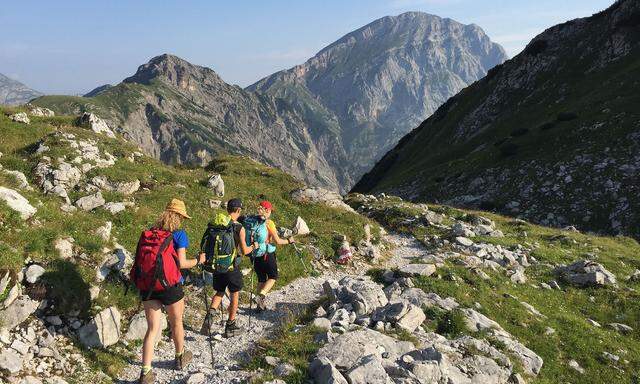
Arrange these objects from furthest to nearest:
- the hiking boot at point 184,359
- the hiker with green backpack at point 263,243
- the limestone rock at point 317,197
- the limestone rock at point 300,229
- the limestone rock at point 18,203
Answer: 1. the limestone rock at point 317,197
2. the limestone rock at point 300,229
3. the hiker with green backpack at point 263,243
4. the limestone rock at point 18,203
5. the hiking boot at point 184,359

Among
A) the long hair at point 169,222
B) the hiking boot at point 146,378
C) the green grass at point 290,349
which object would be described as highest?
the long hair at point 169,222

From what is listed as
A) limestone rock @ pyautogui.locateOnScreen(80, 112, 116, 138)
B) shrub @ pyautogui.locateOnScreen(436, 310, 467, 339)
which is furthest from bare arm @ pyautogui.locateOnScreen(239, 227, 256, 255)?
limestone rock @ pyautogui.locateOnScreen(80, 112, 116, 138)

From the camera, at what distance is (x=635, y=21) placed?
208 ft

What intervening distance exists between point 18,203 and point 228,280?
25.1 ft

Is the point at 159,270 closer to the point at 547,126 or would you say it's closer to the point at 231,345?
the point at 231,345

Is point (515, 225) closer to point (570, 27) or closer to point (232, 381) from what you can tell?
point (232, 381)

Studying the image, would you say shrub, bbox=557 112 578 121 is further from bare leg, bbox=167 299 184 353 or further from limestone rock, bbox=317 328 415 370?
bare leg, bbox=167 299 184 353

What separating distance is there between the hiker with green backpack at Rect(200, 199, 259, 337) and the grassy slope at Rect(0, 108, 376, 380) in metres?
2.81

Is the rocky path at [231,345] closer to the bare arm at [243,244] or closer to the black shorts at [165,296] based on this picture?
the black shorts at [165,296]

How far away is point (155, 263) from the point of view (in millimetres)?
9750

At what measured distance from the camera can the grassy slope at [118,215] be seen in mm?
12117

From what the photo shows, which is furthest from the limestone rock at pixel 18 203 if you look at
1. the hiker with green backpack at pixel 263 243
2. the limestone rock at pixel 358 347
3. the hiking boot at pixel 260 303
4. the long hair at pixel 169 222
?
the limestone rock at pixel 358 347

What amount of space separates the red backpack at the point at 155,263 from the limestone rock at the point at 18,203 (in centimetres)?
642

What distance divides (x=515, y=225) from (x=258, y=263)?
23.1m
